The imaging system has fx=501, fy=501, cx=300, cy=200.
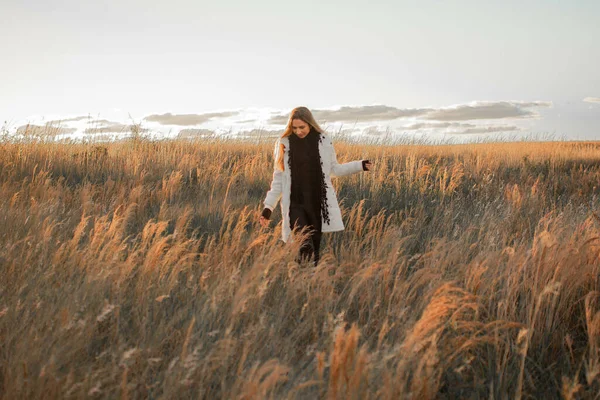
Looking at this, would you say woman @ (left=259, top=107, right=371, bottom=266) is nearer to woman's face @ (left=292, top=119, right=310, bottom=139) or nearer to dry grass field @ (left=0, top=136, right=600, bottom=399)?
woman's face @ (left=292, top=119, right=310, bottom=139)

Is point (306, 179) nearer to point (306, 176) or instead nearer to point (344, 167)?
point (306, 176)

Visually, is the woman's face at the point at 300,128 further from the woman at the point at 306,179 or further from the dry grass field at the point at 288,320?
the dry grass field at the point at 288,320

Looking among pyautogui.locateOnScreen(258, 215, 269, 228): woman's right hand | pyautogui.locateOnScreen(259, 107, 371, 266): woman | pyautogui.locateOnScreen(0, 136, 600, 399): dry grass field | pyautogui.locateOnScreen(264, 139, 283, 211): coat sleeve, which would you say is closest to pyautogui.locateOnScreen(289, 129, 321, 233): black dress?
pyautogui.locateOnScreen(259, 107, 371, 266): woman

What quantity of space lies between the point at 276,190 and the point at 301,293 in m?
1.34

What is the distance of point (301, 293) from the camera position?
3277mm

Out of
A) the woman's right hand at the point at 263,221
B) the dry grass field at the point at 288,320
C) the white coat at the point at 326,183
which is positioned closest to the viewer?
the dry grass field at the point at 288,320

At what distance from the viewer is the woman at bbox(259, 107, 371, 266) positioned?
424 cm

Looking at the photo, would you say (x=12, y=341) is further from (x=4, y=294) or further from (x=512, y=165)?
(x=512, y=165)

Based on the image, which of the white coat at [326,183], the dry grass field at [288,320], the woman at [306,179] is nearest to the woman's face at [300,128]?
the woman at [306,179]

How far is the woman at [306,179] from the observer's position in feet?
13.9

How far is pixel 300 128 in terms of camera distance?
4203 mm

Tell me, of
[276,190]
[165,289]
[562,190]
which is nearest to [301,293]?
[165,289]

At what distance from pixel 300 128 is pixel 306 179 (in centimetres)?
43

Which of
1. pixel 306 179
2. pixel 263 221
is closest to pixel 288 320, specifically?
pixel 263 221
